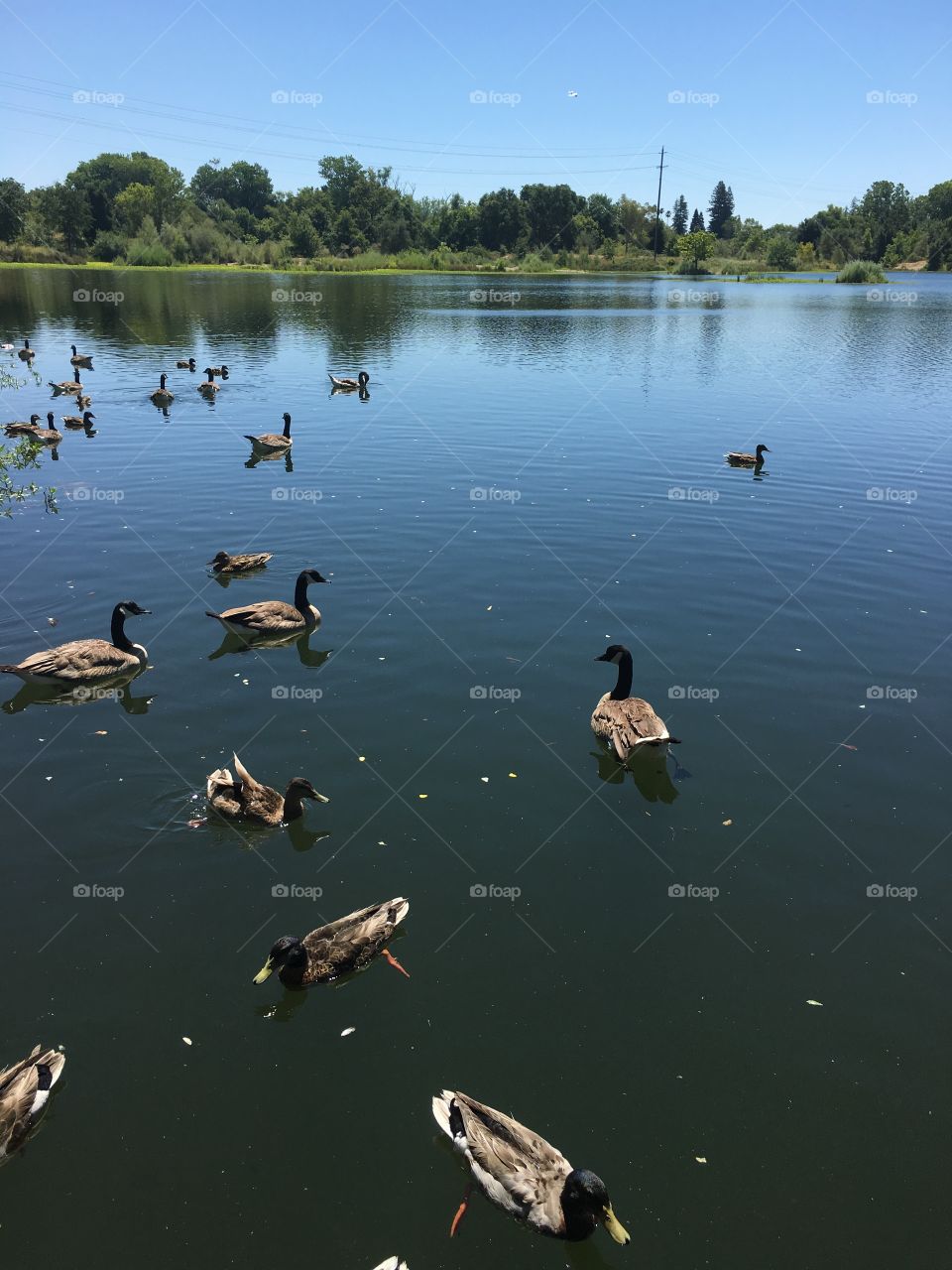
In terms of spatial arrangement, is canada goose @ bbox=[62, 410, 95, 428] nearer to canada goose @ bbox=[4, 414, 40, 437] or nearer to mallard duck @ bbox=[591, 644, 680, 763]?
canada goose @ bbox=[4, 414, 40, 437]

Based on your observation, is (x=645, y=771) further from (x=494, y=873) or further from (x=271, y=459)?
(x=271, y=459)

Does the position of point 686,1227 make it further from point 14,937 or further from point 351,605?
point 351,605

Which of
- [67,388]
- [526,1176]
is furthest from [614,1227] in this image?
[67,388]

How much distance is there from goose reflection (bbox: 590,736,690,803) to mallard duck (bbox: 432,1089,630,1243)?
5632 mm

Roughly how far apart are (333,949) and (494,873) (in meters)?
2.27

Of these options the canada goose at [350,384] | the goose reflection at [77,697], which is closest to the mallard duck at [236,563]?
the goose reflection at [77,697]

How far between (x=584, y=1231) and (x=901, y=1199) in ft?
8.78

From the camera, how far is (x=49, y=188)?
14112cm

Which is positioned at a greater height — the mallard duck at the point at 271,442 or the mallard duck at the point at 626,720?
the mallard duck at the point at 271,442

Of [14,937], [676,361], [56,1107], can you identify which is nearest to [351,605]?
[14,937]

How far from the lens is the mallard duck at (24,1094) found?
6965mm

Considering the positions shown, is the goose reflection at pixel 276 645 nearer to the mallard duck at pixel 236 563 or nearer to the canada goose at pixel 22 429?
the mallard duck at pixel 236 563

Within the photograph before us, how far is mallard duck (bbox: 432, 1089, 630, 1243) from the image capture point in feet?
21.0

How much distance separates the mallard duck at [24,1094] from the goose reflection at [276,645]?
8.70 metres
